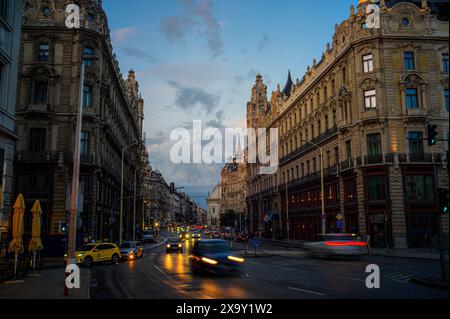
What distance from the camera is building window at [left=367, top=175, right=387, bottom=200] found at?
4267cm

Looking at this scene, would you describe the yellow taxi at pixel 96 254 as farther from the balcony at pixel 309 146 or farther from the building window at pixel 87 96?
the balcony at pixel 309 146

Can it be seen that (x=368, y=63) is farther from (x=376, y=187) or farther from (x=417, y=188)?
(x=417, y=188)

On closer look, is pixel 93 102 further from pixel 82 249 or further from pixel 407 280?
pixel 407 280

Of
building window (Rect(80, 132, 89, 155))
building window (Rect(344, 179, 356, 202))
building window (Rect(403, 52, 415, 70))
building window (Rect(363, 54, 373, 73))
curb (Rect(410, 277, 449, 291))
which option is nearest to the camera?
curb (Rect(410, 277, 449, 291))

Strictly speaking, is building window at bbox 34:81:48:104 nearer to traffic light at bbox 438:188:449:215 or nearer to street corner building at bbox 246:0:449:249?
street corner building at bbox 246:0:449:249

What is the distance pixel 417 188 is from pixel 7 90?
37.9 meters

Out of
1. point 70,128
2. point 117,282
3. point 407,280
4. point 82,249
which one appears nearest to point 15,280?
point 117,282

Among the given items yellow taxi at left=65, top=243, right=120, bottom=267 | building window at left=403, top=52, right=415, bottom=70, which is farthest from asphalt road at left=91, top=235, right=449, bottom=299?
building window at left=403, top=52, right=415, bottom=70

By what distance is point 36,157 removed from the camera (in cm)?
4184

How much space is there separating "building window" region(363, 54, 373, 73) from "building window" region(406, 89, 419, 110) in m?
4.66

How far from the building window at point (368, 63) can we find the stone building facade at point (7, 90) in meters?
35.9

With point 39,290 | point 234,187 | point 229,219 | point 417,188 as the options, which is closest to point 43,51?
point 39,290
